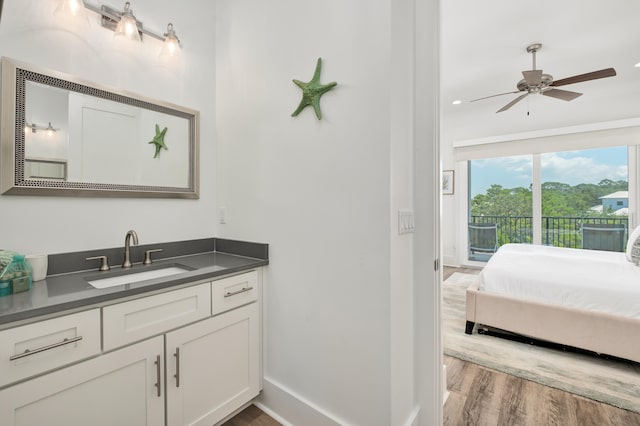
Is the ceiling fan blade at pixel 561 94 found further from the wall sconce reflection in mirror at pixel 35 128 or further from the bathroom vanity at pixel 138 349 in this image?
the wall sconce reflection in mirror at pixel 35 128

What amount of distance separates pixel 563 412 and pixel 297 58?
2.51 m

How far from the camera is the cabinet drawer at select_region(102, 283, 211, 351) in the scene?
1.10 meters

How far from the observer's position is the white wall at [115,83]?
1.32 m

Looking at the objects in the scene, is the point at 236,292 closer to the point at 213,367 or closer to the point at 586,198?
the point at 213,367

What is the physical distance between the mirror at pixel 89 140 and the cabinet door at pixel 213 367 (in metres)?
0.90

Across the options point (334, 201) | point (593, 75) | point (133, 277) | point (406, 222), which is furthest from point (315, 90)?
point (593, 75)

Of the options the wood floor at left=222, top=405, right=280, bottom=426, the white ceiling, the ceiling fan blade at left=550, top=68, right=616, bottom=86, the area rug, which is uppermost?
the white ceiling

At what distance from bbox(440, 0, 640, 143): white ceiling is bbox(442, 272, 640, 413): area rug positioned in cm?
212

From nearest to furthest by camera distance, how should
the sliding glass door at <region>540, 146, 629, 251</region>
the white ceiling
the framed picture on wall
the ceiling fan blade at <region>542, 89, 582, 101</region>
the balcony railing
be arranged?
the white ceiling, the ceiling fan blade at <region>542, 89, 582, 101</region>, the sliding glass door at <region>540, 146, 629, 251</region>, the balcony railing, the framed picture on wall

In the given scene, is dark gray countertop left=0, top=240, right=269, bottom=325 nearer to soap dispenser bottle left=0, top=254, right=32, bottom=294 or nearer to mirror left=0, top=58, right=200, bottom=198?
soap dispenser bottle left=0, top=254, right=32, bottom=294

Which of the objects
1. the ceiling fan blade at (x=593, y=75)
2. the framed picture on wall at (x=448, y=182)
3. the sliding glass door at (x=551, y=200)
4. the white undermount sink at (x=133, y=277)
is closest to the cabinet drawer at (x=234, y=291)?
the white undermount sink at (x=133, y=277)

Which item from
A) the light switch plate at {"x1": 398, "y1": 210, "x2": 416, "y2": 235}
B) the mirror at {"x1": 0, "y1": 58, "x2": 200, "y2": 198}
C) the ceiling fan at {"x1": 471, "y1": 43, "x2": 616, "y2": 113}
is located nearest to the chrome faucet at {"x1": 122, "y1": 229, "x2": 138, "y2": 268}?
the mirror at {"x1": 0, "y1": 58, "x2": 200, "y2": 198}

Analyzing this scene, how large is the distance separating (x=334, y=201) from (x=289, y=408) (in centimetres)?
116

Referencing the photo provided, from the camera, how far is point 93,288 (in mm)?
1163
